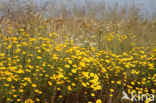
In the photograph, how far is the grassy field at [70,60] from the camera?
229cm

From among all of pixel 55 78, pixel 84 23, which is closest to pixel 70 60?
pixel 55 78

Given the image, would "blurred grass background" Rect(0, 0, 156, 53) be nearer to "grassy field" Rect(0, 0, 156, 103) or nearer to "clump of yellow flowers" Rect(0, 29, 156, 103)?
"grassy field" Rect(0, 0, 156, 103)

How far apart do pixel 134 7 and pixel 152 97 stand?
4390 millimetres

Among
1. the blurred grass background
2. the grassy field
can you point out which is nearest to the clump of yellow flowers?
the grassy field

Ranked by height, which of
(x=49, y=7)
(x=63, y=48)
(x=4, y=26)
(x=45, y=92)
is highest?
(x=49, y=7)

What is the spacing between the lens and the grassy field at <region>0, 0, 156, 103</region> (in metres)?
2.29

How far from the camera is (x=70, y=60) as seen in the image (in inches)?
105

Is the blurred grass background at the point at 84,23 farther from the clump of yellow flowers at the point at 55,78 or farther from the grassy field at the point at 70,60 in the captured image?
the clump of yellow flowers at the point at 55,78

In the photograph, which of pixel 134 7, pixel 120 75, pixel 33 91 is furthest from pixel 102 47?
pixel 134 7

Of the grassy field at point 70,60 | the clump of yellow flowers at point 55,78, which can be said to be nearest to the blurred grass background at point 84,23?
the grassy field at point 70,60

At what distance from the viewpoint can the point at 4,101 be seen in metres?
2.16

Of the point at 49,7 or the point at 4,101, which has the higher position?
→ the point at 49,7

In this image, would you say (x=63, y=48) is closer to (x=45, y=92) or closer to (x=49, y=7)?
(x=45, y=92)

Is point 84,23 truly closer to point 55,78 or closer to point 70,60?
point 70,60
